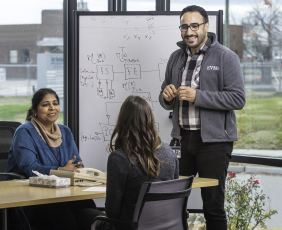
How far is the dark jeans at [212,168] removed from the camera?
3.89 meters

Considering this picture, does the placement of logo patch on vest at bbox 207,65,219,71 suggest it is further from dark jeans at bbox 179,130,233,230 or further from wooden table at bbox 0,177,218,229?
wooden table at bbox 0,177,218,229

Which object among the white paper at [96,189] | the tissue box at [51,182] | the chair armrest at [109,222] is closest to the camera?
the chair armrest at [109,222]

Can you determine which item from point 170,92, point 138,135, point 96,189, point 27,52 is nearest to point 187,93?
point 170,92

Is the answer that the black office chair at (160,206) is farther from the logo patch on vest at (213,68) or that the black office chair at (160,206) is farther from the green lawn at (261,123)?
the green lawn at (261,123)

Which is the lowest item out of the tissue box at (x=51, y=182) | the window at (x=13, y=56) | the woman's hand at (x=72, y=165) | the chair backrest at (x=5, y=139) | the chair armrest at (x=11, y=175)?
the chair armrest at (x=11, y=175)

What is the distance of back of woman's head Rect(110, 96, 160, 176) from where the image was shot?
2.86 m

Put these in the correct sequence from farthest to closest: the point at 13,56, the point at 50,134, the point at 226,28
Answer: the point at 13,56
the point at 226,28
the point at 50,134

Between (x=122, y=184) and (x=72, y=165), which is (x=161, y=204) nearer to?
(x=122, y=184)

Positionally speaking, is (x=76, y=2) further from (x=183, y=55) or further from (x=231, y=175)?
(x=231, y=175)

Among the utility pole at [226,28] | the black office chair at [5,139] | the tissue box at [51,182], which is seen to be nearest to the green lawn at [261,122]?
the utility pole at [226,28]

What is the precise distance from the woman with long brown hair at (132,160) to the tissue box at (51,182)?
1.61 feet

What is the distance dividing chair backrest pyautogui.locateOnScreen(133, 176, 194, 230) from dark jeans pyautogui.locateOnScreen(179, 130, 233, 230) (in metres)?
0.97

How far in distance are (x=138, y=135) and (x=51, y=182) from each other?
68cm

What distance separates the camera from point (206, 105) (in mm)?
3877
